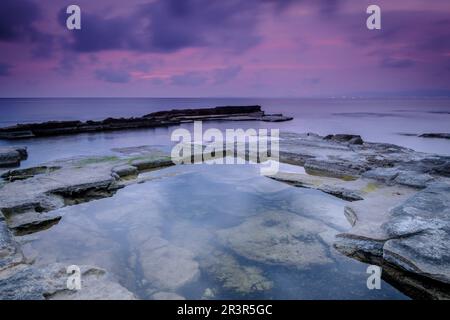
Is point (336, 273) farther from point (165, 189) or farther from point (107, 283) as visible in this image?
point (165, 189)

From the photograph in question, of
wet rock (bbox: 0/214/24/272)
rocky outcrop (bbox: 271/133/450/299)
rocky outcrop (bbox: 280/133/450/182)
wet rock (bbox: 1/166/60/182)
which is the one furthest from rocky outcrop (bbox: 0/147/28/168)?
rocky outcrop (bbox: 280/133/450/182)

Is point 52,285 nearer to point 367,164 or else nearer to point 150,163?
point 150,163

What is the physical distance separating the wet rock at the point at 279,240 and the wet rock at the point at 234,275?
29 centimetres

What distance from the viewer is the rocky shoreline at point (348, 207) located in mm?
3492

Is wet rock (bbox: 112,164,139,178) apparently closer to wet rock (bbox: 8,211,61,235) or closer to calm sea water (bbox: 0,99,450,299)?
calm sea water (bbox: 0,99,450,299)

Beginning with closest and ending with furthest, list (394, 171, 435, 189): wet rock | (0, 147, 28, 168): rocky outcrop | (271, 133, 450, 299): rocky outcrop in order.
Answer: (271, 133, 450, 299): rocky outcrop → (394, 171, 435, 189): wet rock → (0, 147, 28, 168): rocky outcrop

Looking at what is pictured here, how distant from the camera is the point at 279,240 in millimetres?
5039

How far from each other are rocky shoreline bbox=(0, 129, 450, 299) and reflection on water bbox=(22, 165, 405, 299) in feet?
0.49

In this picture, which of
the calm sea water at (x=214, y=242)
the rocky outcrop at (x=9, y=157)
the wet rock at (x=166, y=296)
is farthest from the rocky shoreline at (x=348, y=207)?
the rocky outcrop at (x=9, y=157)

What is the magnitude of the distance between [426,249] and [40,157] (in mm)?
12870

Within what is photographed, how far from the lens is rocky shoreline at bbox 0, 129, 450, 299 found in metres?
3.49

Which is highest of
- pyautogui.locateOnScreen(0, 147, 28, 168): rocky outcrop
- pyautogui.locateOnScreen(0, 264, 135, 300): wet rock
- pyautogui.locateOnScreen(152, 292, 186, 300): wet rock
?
pyautogui.locateOnScreen(0, 147, 28, 168): rocky outcrop

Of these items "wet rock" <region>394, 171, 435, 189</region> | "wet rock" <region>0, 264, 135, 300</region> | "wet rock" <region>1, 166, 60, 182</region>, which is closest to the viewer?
"wet rock" <region>0, 264, 135, 300</region>

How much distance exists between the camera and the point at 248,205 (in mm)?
6699
